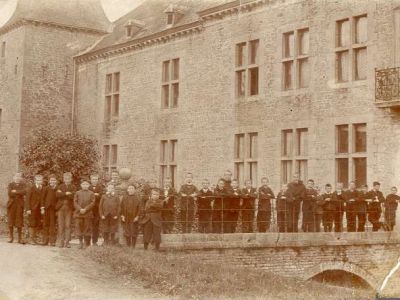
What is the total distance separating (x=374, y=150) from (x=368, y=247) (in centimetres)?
300

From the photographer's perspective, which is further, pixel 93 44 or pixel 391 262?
pixel 93 44

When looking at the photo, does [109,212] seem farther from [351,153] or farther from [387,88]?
[387,88]

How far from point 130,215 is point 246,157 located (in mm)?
7835

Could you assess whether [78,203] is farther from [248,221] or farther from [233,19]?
[233,19]

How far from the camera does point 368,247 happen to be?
15.5 metres

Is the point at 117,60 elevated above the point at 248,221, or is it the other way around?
the point at 117,60

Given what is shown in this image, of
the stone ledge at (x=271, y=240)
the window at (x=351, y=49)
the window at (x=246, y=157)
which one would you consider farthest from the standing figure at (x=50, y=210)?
the window at (x=351, y=49)

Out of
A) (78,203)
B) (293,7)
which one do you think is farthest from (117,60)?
(78,203)

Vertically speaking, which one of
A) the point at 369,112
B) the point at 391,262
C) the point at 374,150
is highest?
the point at 369,112

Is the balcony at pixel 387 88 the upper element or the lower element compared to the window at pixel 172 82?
lower

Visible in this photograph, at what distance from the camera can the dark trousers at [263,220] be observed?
628 inches

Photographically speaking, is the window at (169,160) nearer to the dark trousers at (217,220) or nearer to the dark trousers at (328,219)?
the dark trousers at (217,220)

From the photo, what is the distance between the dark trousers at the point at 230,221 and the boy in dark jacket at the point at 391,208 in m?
3.91

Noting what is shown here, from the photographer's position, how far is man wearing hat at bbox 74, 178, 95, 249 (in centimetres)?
1371
